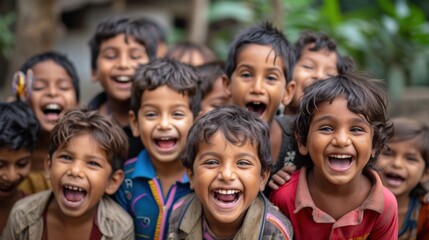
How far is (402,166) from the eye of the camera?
361 centimetres

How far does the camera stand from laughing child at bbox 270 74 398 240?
2811 millimetres

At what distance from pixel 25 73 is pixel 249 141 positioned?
180 cm

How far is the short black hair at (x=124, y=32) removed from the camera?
4.05 m

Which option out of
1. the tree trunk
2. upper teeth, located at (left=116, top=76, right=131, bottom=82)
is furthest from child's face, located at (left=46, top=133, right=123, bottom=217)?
the tree trunk

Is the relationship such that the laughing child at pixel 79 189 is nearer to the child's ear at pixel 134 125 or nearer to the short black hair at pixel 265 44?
the child's ear at pixel 134 125

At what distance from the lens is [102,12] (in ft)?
28.2

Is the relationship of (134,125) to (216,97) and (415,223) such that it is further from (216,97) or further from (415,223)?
(415,223)

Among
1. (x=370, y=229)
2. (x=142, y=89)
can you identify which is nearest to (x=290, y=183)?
(x=370, y=229)

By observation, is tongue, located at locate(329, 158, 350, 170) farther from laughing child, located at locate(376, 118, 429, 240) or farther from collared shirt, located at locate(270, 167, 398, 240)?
laughing child, located at locate(376, 118, 429, 240)

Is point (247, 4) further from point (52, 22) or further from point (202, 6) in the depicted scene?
point (52, 22)

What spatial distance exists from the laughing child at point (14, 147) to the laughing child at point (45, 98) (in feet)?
0.61

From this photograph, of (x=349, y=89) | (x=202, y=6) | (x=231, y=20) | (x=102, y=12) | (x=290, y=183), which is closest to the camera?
(x=349, y=89)

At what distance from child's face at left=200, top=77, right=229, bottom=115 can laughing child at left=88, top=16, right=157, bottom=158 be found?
0.48 metres

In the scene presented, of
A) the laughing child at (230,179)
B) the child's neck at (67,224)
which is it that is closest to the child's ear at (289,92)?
the laughing child at (230,179)
